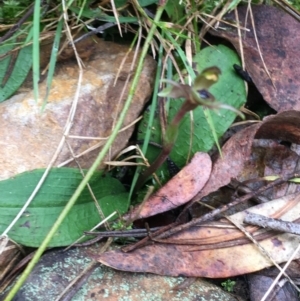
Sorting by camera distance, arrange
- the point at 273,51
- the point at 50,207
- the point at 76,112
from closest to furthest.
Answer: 1. the point at 50,207
2. the point at 76,112
3. the point at 273,51


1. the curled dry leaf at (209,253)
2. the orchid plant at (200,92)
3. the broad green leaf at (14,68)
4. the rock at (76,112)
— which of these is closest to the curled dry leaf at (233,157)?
the curled dry leaf at (209,253)

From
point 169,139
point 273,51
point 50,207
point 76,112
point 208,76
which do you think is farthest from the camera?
point 273,51

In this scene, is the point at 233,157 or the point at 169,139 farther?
the point at 233,157

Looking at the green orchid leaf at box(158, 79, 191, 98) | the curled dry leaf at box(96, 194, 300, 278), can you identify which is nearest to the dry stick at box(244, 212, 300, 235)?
the curled dry leaf at box(96, 194, 300, 278)

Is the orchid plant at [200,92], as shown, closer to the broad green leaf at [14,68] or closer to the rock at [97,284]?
the rock at [97,284]

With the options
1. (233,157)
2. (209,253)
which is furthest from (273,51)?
(209,253)

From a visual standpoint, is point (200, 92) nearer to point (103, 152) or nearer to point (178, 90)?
point (178, 90)
